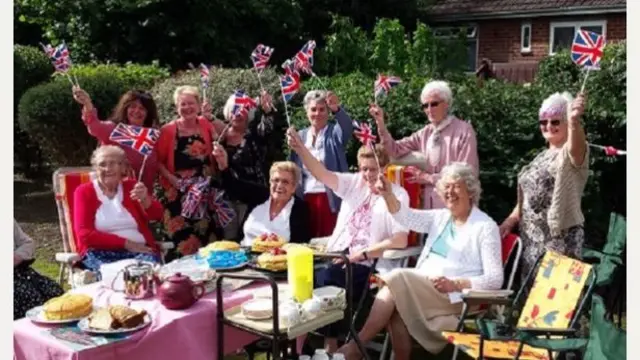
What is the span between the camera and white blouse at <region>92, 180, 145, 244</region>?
4.68m

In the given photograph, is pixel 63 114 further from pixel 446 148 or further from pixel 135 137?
pixel 446 148

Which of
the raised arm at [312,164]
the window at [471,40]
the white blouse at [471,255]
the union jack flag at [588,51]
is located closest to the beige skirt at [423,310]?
the white blouse at [471,255]

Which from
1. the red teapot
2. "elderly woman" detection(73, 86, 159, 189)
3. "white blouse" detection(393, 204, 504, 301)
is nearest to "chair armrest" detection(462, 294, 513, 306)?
"white blouse" detection(393, 204, 504, 301)

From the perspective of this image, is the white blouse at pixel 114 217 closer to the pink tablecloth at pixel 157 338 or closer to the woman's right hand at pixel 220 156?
the woman's right hand at pixel 220 156

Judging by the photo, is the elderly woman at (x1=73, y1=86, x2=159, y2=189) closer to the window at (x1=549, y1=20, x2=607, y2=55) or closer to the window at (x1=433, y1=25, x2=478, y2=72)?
the window at (x1=549, y1=20, x2=607, y2=55)

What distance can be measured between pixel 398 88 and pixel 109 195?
8.77 ft

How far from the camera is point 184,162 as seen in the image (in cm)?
538

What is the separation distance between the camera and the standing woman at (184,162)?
536 centimetres

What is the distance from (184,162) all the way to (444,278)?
2.20m

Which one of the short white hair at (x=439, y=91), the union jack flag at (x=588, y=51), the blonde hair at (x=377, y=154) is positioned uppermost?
the union jack flag at (x=588, y=51)

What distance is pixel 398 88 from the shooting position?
6.28 meters

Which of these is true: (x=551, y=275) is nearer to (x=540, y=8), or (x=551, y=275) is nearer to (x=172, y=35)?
(x=172, y=35)

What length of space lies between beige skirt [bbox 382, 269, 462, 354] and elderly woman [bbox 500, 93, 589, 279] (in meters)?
→ 0.67

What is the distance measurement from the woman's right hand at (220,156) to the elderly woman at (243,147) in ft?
0.37
